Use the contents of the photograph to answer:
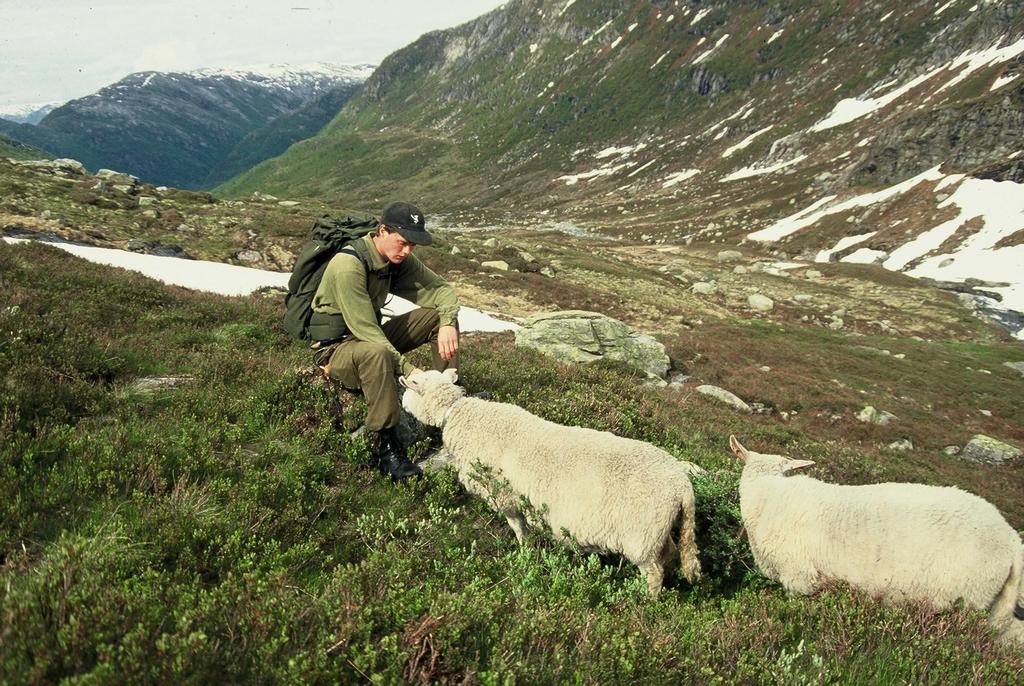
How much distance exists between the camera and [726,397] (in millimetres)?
19516

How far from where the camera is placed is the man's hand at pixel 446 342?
714 cm

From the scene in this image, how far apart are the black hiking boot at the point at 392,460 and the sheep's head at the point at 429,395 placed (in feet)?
1.55

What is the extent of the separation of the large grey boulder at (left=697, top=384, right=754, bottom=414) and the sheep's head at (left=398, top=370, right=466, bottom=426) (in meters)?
14.6

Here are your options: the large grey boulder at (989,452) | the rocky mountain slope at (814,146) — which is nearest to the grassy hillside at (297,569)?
the large grey boulder at (989,452)

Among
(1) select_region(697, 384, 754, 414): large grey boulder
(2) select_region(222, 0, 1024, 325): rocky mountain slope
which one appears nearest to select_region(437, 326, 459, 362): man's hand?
(1) select_region(697, 384, 754, 414): large grey boulder

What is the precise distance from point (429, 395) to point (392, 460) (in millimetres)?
966

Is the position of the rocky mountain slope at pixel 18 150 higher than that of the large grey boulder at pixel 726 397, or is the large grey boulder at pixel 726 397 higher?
the rocky mountain slope at pixel 18 150

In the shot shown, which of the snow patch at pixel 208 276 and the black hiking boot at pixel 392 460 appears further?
the snow patch at pixel 208 276

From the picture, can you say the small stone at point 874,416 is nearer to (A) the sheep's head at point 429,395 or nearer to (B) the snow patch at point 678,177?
(A) the sheep's head at point 429,395

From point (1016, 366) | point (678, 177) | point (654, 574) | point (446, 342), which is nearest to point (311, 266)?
point (446, 342)

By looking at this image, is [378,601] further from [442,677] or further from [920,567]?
[920,567]

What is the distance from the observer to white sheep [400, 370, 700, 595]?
4730 mm

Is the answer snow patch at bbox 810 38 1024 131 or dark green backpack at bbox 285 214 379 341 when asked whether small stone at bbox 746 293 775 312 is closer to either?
dark green backpack at bbox 285 214 379 341

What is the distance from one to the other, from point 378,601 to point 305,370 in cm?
493
